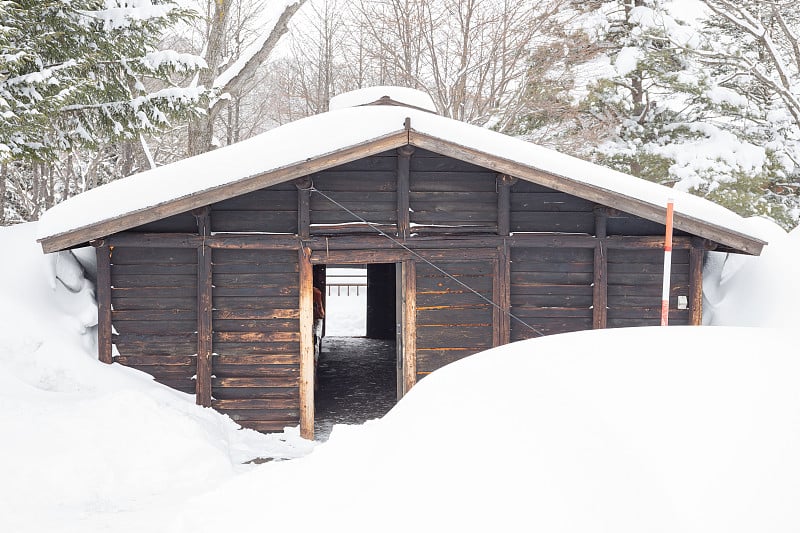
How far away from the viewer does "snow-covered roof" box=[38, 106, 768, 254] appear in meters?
8.35

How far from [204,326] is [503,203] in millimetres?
4469

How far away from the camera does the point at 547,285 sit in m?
9.54

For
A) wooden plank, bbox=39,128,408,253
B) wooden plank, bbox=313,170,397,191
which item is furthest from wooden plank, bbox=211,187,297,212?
wooden plank, bbox=39,128,408,253

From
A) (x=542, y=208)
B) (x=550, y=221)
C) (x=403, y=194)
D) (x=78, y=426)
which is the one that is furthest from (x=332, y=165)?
(x=78, y=426)

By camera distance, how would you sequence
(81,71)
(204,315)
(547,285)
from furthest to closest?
(81,71), (547,285), (204,315)

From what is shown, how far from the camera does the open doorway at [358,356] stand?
11.0m

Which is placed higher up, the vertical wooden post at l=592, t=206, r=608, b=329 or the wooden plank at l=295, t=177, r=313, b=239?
the wooden plank at l=295, t=177, r=313, b=239

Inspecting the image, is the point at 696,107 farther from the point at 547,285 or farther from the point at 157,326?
the point at 157,326

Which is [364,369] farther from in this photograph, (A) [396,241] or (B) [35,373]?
(B) [35,373]

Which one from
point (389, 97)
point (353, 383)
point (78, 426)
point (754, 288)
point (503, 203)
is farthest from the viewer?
point (353, 383)

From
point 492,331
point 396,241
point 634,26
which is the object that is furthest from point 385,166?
point 634,26

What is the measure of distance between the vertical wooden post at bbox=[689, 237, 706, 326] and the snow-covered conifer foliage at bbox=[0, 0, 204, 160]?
8867mm

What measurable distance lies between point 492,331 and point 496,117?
1304 centimetres

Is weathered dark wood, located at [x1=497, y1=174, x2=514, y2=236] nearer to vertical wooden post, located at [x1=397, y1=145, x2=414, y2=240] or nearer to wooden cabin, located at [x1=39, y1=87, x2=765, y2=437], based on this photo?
wooden cabin, located at [x1=39, y1=87, x2=765, y2=437]
